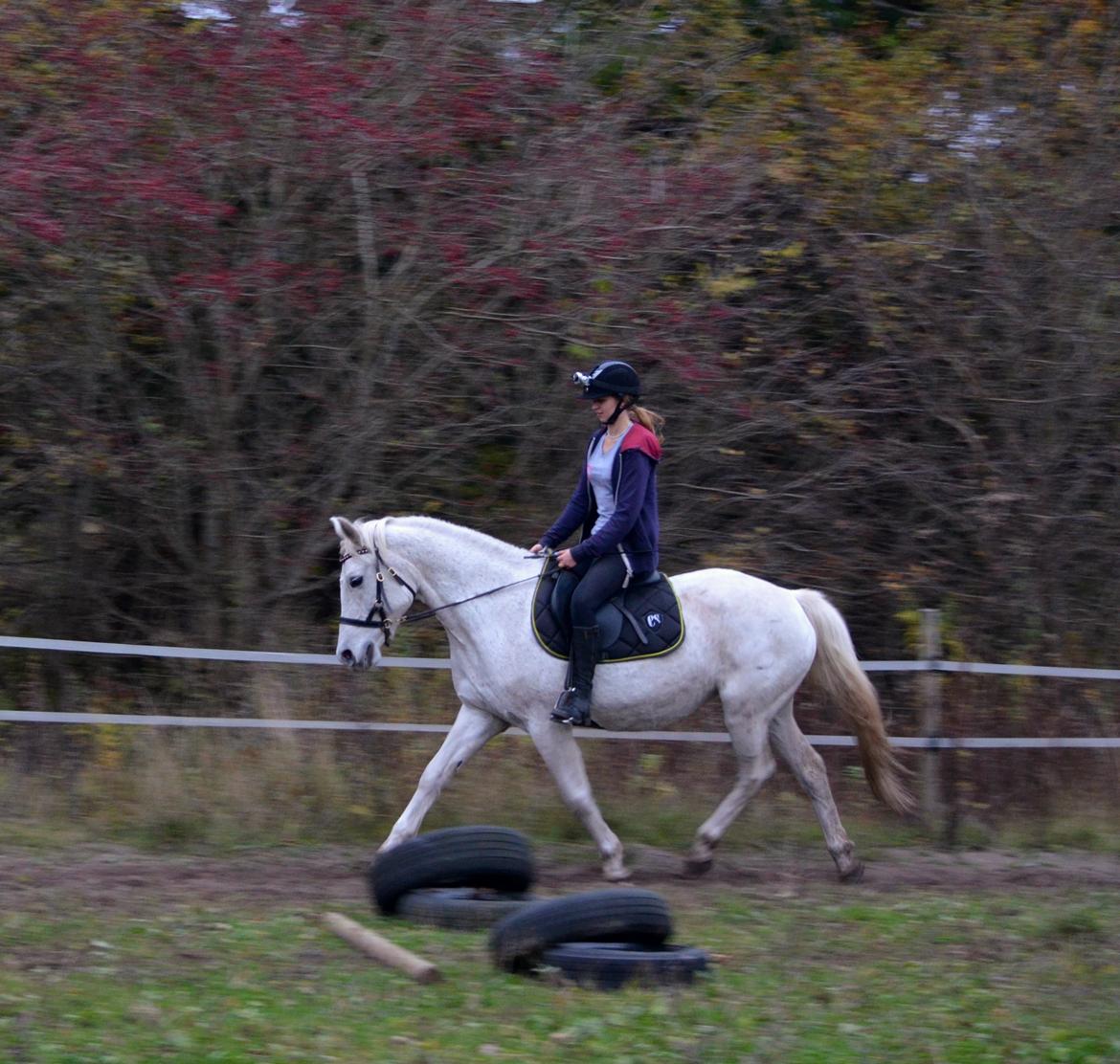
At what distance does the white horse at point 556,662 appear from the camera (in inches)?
296

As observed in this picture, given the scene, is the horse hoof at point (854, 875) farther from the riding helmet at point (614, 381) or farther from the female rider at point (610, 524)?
the riding helmet at point (614, 381)

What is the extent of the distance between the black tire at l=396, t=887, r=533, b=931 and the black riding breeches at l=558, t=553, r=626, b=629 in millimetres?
1585

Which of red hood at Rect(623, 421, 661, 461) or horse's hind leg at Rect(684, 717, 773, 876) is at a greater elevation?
red hood at Rect(623, 421, 661, 461)

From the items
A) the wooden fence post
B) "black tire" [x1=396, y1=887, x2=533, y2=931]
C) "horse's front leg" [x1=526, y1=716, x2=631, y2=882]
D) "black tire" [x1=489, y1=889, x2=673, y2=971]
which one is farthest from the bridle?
the wooden fence post

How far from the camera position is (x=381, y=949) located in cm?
551

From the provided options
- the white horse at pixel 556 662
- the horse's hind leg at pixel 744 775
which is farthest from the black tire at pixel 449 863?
the horse's hind leg at pixel 744 775

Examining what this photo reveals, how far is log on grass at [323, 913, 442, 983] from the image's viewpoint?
524cm

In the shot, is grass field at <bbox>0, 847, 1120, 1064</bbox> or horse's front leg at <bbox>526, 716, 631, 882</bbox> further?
horse's front leg at <bbox>526, 716, 631, 882</bbox>

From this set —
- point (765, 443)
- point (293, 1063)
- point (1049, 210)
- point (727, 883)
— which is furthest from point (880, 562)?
point (293, 1063)

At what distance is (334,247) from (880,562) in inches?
205

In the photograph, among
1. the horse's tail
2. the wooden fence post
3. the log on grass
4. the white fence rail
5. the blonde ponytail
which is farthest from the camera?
the wooden fence post

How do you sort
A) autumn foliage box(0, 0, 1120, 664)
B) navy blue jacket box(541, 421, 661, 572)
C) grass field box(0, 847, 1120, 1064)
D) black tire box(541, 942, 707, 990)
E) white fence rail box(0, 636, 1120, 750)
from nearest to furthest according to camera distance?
grass field box(0, 847, 1120, 1064)
black tire box(541, 942, 707, 990)
navy blue jacket box(541, 421, 661, 572)
white fence rail box(0, 636, 1120, 750)
autumn foliage box(0, 0, 1120, 664)

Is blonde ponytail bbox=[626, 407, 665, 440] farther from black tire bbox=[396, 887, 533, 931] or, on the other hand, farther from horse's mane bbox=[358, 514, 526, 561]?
black tire bbox=[396, 887, 533, 931]

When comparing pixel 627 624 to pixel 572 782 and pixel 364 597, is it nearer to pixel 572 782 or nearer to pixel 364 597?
pixel 572 782
